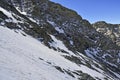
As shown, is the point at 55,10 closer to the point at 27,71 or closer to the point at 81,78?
the point at 81,78

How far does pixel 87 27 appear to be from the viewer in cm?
11475

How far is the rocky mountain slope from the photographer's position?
2662 cm

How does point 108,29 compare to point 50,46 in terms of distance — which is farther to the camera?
point 108,29

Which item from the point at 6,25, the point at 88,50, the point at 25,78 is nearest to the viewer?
the point at 25,78

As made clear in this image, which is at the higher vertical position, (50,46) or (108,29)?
(108,29)

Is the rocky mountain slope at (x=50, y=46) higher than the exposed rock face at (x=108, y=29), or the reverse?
the exposed rock face at (x=108, y=29)

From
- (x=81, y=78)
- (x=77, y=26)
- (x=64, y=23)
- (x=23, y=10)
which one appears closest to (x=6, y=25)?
(x=81, y=78)

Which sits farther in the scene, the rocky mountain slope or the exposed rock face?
the exposed rock face

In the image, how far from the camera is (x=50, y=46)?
51031mm

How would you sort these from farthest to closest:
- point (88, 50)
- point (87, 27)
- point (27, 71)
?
point (87, 27), point (88, 50), point (27, 71)

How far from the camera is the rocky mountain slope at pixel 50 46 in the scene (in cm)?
2662

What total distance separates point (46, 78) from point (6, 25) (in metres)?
23.1

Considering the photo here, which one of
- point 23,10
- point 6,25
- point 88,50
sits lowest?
point 6,25

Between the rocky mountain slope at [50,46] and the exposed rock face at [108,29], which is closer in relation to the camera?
the rocky mountain slope at [50,46]
